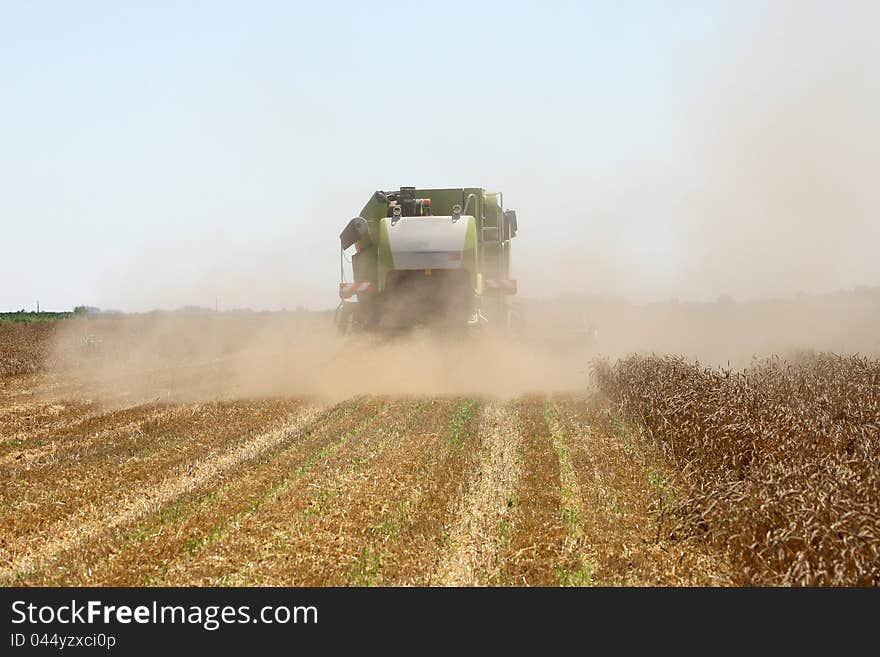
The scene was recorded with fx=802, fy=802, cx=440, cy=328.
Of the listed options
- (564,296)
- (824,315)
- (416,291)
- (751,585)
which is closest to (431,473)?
(751,585)

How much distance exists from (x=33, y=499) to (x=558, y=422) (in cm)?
615

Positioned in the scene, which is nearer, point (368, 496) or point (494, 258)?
point (368, 496)

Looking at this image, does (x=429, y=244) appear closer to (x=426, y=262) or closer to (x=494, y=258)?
(x=426, y=262)

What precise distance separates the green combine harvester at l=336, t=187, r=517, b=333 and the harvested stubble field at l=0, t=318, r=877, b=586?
8.22 ft

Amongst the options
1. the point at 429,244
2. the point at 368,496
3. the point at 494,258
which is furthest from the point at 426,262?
the point at 368,496

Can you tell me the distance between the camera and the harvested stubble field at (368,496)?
5.01m

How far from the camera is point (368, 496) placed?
→ 664 cm

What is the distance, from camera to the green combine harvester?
14188mm

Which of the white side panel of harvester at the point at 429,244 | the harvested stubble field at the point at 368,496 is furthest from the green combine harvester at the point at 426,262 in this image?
the harvested stubble field at the point at 368,496

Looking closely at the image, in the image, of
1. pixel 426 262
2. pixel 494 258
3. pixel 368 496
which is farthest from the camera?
pixel 494 258

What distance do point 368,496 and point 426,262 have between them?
26.0 feet

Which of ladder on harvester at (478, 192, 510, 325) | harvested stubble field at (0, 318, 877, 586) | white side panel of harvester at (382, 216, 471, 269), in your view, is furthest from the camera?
ladder on harvester at (478, 192, 510, 325)

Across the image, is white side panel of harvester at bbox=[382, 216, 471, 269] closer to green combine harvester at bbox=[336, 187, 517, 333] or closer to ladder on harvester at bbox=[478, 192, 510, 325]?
green combine harvester at bbox=[336, 187, 517, 333]

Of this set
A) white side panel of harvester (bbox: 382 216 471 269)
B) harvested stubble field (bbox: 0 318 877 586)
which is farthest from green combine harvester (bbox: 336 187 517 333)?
harvested stubble field (bbox: 0 318 877 586)
